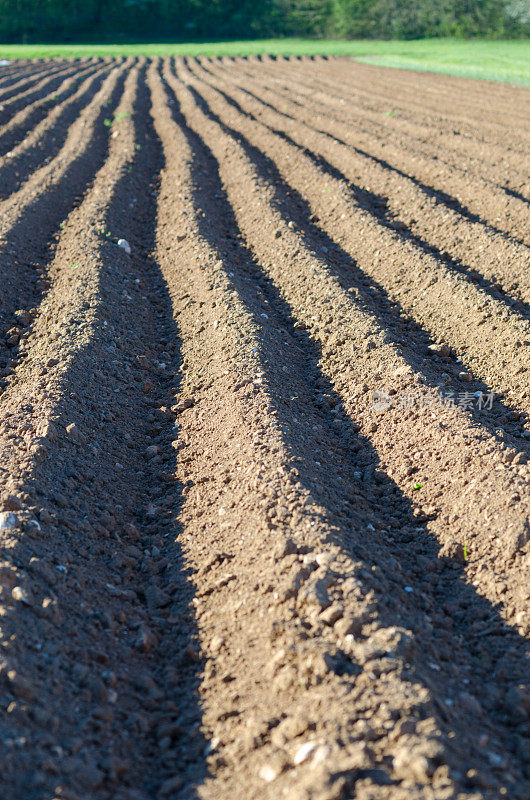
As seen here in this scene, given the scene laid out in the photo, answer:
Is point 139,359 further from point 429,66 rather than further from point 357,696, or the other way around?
point 429,66

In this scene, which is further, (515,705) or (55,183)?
(55,183)

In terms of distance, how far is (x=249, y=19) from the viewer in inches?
2028

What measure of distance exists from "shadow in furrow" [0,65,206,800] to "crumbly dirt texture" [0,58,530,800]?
0.04 ft

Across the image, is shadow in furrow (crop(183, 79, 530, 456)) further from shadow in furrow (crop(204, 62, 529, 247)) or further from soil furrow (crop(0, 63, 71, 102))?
soil furrow (crop(0, 63, 71, 102))

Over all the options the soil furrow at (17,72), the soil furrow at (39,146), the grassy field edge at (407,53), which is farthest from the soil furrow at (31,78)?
the grassy field edge at (407,53)

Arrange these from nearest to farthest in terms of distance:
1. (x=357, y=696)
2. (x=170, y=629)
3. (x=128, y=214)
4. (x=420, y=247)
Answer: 1. (x=357, y=696)
2. (x=170, y=629)
3. (x=420, y=247)
4. (x=128, y=214)

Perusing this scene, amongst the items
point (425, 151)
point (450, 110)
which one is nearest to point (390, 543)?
point (425, 151)

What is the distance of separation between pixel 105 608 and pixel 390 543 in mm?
1488

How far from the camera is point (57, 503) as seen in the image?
359cm

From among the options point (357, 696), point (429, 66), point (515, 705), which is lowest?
point (515, 705)

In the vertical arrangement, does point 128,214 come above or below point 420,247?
above

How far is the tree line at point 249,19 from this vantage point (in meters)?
46.4

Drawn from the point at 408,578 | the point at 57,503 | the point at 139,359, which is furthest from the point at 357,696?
the point at 139,359

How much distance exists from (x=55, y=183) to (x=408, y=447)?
7.75m
